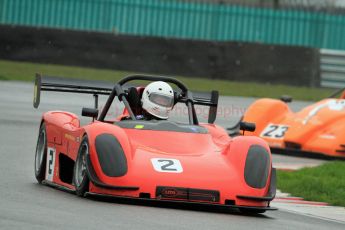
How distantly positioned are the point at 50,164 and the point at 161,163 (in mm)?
1782

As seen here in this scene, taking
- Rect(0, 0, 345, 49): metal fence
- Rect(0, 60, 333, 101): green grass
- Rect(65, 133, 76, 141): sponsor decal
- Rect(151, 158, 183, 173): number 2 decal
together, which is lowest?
Rect(151, 158, 183, 173): number 2 decal

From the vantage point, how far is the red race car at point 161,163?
9.20 m

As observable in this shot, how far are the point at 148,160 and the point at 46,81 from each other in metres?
2.75

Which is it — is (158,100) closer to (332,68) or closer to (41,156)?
(41,156)

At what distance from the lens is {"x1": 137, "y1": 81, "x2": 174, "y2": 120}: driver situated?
35.0 ft

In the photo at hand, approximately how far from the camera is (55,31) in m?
27.8

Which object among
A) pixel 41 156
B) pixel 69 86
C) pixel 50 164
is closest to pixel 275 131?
pixel 69 86

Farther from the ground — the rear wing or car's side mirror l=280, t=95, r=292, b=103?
the rear wing

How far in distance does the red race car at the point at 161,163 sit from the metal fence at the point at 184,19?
809 inches

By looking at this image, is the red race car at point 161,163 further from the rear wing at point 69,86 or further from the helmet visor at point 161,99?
the rear wing at point 69,86

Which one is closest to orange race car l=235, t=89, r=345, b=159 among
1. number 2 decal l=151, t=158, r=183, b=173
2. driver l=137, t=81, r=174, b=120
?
driver l=137, t=81, r=174, b=120

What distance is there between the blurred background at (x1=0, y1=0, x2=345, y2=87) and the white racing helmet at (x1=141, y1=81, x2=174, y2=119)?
1720 centimetres

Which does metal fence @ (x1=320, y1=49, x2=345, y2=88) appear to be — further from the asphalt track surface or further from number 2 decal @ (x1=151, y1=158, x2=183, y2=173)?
number 2 decal @ (x1=151, y1=158, x2=183, y2=173)

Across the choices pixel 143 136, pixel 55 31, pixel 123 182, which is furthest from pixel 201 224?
pixel 55 31
